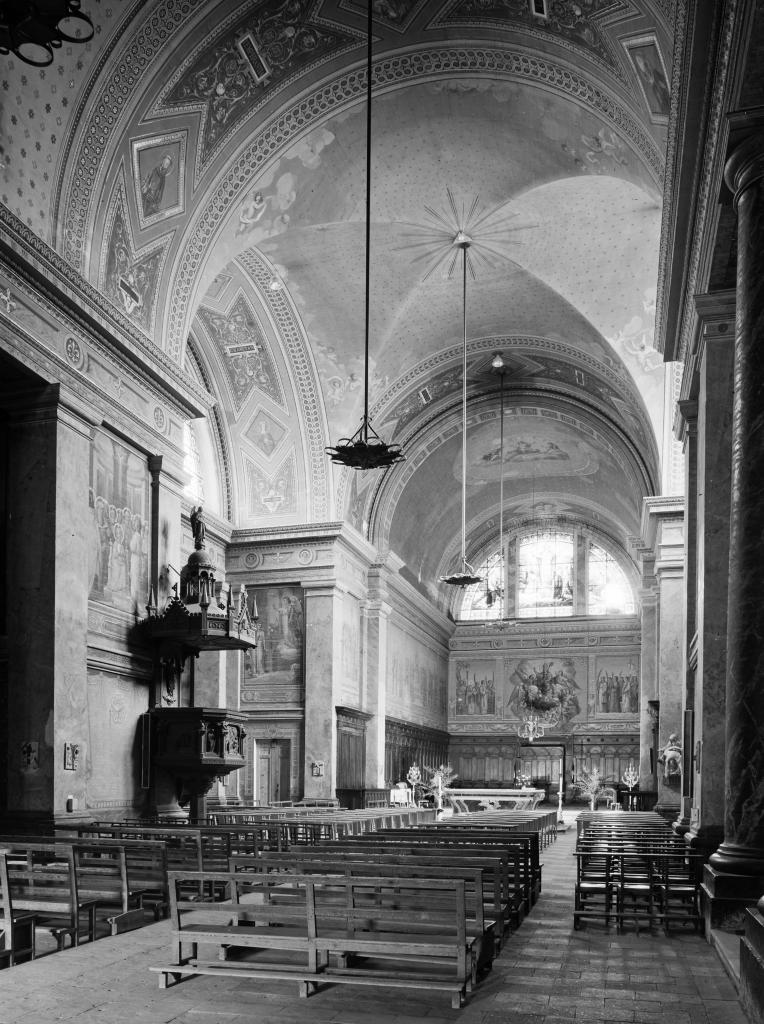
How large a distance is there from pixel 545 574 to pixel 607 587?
7.84 feet

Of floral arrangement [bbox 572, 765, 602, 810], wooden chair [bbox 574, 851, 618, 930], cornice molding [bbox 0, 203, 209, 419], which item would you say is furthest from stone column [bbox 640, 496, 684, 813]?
floral arrangement [bbox 572, 765, 602, 810]

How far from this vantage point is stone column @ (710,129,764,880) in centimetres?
704

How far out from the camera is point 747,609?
7141 millimetres

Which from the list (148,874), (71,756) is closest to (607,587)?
(71,756)

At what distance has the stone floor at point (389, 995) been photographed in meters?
5.29

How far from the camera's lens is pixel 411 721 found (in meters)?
32.9

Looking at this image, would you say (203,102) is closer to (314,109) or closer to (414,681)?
(314,109)

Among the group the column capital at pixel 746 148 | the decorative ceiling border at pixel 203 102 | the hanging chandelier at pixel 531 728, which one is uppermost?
the decorative ceiling border at pixel 203 102

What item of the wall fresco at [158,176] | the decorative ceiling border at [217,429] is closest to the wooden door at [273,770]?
the decorative ceiling border at [217,429]

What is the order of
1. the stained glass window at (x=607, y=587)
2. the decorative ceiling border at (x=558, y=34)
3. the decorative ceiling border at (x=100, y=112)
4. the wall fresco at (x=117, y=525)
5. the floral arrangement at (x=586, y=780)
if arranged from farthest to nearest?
the stained glass window at (x=607, y=587) → the floral arrangement at (x=586, y=780) → the wall fresco at (x=117, y=525) → the decorative ceiling border at (x=100, y=112) → the decorative ceiling border at (x=558, y=34)

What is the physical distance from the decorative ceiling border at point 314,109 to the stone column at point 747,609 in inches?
365

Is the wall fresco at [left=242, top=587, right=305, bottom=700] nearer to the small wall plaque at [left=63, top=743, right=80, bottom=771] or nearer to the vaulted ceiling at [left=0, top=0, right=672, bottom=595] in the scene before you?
the vaulted ceiling at [left=0, top=0, right=672, bottom=595]

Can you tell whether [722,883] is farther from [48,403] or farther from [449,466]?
[449,466]

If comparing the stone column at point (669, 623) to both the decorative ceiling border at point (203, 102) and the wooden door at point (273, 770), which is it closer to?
the wooden door at point (273, 770)
